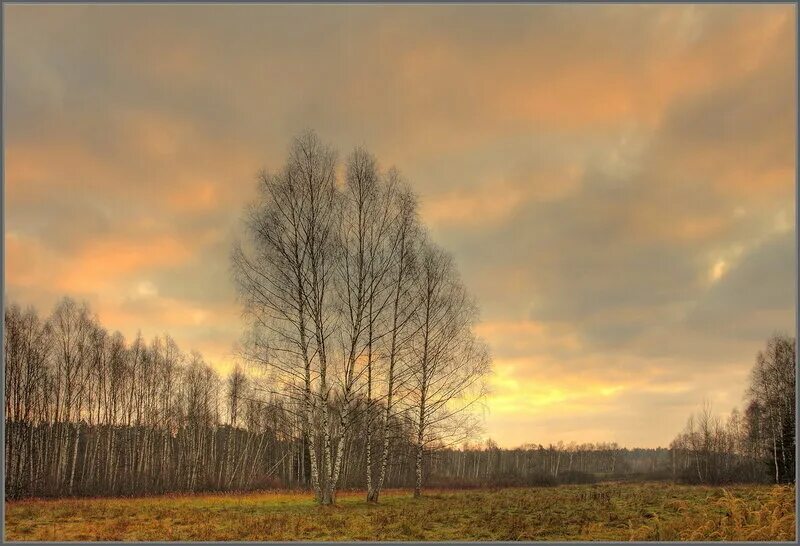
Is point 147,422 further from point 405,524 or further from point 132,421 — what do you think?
point 405,524

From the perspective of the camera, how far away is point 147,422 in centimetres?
4678

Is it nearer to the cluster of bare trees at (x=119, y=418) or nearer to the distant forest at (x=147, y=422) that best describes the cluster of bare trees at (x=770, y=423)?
the distant forest at (x=147, y=422)

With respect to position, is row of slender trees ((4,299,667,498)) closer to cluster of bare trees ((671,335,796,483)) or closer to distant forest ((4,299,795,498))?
distant forest ((4,299,795,498))

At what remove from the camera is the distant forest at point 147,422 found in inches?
→ 1234

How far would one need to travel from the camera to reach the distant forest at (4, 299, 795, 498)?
3134cm

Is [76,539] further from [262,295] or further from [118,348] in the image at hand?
[118,348]

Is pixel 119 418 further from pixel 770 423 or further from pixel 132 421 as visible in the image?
pixel 770 423

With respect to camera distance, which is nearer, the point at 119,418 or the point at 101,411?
the point at 101,411

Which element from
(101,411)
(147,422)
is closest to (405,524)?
(101,411)

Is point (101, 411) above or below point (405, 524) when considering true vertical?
above

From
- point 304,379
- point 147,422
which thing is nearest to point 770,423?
point 304,379

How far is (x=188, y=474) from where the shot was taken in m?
45.0

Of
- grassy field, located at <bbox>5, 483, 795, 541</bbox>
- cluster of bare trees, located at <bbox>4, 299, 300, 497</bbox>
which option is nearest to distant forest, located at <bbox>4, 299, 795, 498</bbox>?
cluster of bare trees, located at <bbox>4, 299, 300, 497</bbox>

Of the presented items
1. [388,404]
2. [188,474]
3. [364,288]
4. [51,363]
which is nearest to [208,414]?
[188,474]
